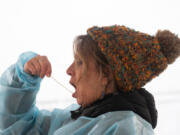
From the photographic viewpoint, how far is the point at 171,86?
187cm

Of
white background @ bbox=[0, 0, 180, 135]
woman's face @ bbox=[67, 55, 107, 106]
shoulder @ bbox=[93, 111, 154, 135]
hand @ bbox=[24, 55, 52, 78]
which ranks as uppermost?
white background @ bbox=[0, 0, 180, 135]

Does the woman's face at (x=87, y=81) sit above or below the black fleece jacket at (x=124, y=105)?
above

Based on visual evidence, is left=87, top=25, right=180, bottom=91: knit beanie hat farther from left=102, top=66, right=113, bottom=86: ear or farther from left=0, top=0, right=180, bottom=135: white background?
left=0, top=0, right=180, bottom=135: white background

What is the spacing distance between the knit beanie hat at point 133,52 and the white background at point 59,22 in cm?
60

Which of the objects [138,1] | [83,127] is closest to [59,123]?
[83,127]

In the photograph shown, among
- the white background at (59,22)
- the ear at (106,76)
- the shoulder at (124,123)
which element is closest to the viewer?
the shoulder at (124,123)

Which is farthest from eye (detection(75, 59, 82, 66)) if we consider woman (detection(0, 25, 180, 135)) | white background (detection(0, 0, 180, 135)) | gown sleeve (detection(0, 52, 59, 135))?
white background (detection(0, 0, 180, 135))

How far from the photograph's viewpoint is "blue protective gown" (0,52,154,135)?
2.97 feet

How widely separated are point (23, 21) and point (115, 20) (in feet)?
1.83

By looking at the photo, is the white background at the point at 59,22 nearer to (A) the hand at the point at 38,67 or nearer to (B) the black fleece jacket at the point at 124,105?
(A) the hand at the point at 38,67

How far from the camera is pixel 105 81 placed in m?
0.95

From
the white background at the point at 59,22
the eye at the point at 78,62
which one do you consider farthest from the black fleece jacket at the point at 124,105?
the white background at the point at 59,22

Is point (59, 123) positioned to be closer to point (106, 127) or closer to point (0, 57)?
point (106, 127)

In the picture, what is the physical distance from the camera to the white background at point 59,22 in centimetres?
142
